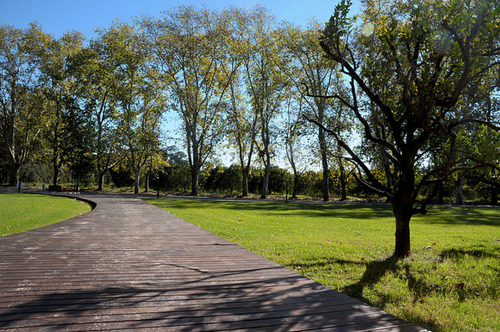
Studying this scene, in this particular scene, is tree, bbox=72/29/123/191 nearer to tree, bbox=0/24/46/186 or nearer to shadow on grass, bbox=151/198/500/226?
tree, bbox=0/24/46/186

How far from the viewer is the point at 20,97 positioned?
33156 mm

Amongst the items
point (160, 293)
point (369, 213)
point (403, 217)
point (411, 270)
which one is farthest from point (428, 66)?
point (369, 213)

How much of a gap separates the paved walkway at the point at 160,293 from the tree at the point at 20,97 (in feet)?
108

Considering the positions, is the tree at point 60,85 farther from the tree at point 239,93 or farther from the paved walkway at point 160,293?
the paved walkway at point 160,293

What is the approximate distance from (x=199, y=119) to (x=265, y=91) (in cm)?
745

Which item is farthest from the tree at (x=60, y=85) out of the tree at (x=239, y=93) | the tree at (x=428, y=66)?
the tree at (x=428, y=66)

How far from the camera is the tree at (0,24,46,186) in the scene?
31891 mm

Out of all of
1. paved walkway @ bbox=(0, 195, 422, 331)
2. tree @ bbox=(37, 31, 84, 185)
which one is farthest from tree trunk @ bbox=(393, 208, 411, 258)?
tree @ bbox=(37, 31, 84, 185)

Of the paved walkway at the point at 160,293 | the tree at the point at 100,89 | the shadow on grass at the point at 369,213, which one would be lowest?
the shadow on grass at the point at 369,213

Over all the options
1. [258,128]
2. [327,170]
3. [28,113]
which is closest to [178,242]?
[327,170]

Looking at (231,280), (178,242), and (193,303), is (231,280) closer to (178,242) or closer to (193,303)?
(193,303)

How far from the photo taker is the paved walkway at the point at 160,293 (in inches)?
116

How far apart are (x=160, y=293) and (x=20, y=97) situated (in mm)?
37822

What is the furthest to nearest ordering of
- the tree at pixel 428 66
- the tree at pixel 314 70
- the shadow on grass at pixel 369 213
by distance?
the tree at pixel 314 70
the shadow on grass at pixel 369 213
the tree at pixel 428 66
